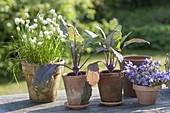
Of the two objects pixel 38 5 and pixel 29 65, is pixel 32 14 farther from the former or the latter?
pixel 29 65

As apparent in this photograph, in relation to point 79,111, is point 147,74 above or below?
above

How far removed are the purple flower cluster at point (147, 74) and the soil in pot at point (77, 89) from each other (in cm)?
25

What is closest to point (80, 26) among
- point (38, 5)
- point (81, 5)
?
point (81, 5)

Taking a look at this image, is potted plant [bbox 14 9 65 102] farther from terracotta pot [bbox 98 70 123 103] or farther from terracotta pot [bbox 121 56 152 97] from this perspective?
terracotta pot [bbox 121 56 152 97]

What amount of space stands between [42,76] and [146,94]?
0.59 metres

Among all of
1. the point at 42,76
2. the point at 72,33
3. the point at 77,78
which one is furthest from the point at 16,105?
the point at 72,33

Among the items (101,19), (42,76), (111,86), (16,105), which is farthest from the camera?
(101,19)

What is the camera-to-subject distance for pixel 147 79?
2.32m

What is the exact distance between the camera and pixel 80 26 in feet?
21.6

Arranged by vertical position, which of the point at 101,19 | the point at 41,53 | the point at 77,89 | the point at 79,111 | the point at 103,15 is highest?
the point at 103,15

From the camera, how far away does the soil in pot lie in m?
2.29

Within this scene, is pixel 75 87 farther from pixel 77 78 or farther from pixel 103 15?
pixel 103 15

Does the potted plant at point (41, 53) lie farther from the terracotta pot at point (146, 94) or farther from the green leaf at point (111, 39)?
the terracotta pot at point (146, 94)

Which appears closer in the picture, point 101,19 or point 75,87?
point 75,87
